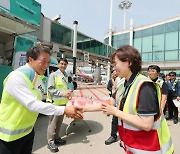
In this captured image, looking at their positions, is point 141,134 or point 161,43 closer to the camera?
point 141,134

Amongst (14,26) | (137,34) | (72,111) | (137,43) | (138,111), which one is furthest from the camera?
(137,34)

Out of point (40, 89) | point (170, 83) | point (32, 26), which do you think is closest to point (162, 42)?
point (170, 83)

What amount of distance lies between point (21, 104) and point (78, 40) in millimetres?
19032

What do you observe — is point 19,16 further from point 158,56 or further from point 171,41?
point 171,41

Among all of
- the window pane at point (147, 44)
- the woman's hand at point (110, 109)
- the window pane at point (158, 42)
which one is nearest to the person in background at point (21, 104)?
the woman's hand at point (110, 109)

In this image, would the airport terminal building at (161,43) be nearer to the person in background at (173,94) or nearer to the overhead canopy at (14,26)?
the person in background at (173,94)

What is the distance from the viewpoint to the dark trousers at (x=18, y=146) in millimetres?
1889

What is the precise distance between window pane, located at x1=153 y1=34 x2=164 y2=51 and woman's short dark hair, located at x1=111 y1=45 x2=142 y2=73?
30.2 m

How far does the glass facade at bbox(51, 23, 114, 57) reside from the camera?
15887mm

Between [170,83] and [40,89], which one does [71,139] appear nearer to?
[40,89]

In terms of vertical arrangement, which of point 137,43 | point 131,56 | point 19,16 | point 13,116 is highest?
point 137,43

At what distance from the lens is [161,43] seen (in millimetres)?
29766

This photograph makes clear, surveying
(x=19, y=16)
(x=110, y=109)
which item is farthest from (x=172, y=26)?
(x=110, y=109)

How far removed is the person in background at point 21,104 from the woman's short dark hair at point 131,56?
34.8 inches
